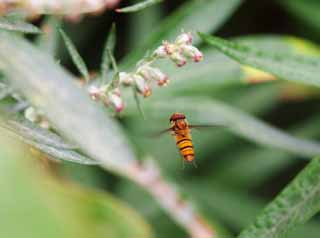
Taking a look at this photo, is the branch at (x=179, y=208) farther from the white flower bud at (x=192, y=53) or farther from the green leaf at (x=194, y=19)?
the white flower bud at (x=192, y=53)

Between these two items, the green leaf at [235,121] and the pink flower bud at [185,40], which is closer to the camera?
the pink flower bud at [185,40]

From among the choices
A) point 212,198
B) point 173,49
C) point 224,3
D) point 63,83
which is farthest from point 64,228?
point 212,198

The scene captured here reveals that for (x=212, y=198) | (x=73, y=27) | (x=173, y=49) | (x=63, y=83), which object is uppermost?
(x=73, y=27)

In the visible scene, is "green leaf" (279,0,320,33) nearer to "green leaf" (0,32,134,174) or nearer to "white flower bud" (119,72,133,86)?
"white flower bud" (119,72,133,86)

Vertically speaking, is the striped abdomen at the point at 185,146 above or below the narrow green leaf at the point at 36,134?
above

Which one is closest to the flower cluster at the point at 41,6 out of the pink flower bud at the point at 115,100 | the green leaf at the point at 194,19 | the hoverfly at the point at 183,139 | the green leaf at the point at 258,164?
the pink flower bud at the point at 115,100

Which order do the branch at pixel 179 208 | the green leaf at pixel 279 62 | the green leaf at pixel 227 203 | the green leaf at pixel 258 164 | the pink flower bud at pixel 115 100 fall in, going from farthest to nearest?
the green leaf at pixel 258 164 < the green leaf at pixel 227 203 < the branch at pixel 179 208 < the green leaf at pixel 279 62 < the pink flower bud at pixel 115 100

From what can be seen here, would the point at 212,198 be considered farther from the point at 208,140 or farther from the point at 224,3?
the point at 224,3
